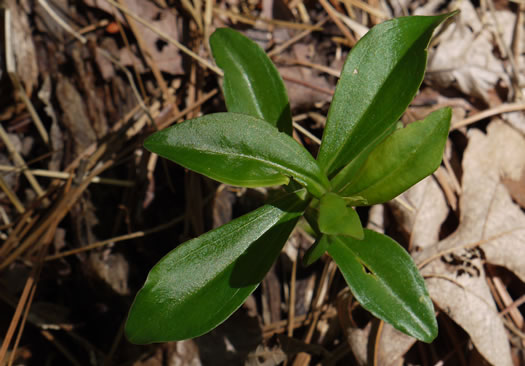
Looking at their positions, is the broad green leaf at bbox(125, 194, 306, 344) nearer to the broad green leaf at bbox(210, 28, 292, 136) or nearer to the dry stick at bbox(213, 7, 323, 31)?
the broad green leaf at bbox(210, 28, 292, 136)

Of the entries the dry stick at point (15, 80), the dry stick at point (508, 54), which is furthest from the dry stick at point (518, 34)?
the dry stick at point (15, 80)

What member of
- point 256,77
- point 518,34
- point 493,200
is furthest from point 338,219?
point 518,34

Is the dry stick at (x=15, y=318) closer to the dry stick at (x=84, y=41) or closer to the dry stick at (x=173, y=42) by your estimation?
the dry stick at (x=84, y=41)

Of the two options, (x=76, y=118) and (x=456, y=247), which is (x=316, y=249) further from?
(x=76, y=118)

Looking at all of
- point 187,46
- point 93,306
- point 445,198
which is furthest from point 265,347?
point 187,46

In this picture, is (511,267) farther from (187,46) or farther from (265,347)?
(187,46)

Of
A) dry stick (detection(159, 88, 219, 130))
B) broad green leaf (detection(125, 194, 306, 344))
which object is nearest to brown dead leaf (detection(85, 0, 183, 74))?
dry stick (detection(159, 88, 219, 130))
